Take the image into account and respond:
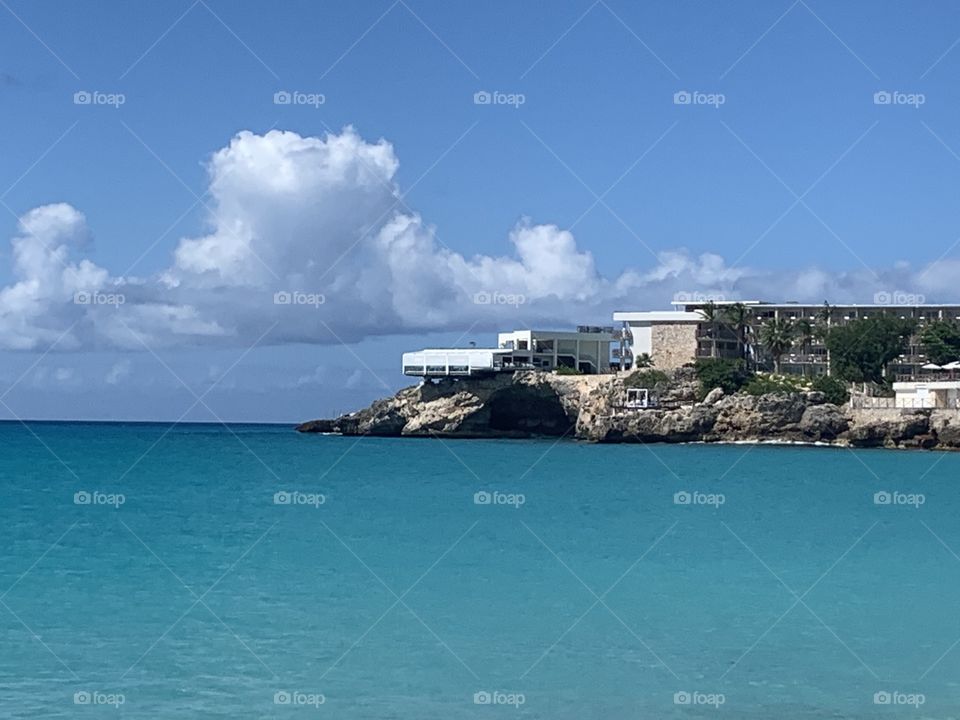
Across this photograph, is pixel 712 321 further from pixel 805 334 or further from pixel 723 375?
pixel 723 375

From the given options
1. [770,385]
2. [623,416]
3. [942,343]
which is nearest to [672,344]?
[770,385]

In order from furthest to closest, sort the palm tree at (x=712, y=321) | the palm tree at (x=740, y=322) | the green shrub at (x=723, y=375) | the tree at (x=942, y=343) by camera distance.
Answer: the palm tree at (x=740, y=322)
the palm tree at (x=712, y=321)
the tree at (x=942, y=343)
the green shrub at (x=723, y=375)

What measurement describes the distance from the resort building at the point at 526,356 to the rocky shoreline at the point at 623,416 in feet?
4.38

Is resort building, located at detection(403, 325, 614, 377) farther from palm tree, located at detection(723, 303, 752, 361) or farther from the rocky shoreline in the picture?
palm tree, located at detection(723, 303, 752, 361)

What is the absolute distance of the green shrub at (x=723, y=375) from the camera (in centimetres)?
10319

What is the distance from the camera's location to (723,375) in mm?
103875

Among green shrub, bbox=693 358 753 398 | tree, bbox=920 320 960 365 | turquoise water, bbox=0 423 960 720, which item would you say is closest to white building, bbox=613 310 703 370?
green shrub, bbox=693 358 753 398

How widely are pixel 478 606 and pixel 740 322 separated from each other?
9851 centimetres

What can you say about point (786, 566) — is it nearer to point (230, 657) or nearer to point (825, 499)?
point (230, 657)

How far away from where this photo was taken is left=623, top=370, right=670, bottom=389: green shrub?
104688 mm

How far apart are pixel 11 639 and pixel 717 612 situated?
11.0 meters

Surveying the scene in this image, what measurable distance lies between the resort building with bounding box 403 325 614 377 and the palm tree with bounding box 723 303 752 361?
1158cm

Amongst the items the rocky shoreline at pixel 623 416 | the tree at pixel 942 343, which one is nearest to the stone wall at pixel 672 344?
the rocky shoreline at pixel 623 416

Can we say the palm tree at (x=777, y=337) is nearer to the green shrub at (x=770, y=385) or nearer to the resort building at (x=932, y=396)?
the green shrub at (x=770, y=385)
